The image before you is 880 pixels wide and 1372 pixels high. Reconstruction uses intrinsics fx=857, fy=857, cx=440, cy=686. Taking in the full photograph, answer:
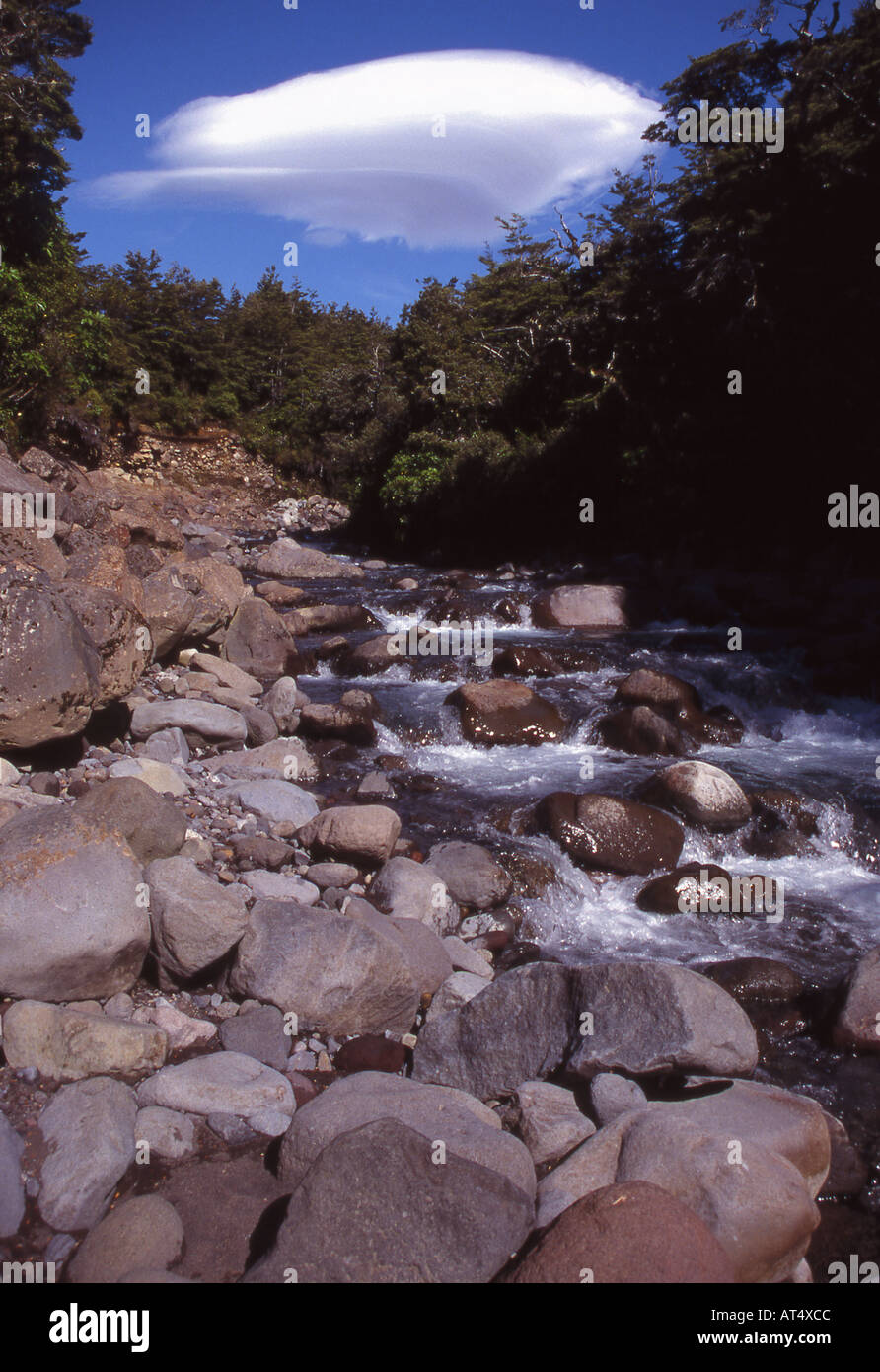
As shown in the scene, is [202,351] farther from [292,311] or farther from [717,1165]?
[717,1165]

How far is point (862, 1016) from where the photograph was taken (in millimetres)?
4934

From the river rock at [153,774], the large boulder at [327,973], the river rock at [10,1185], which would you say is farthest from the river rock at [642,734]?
the river rock at [10,1185]

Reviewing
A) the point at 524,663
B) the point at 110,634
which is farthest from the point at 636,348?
the point at 110,634

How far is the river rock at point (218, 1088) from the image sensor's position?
3971 mm

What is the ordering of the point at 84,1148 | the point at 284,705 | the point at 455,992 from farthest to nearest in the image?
the point at 284,705 → the point at 455,992 → the point at 84,1148

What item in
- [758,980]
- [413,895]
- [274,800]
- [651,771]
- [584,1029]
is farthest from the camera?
[651,771]

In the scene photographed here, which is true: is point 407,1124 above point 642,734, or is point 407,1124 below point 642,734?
below

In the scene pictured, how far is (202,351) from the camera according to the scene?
34.5 metres

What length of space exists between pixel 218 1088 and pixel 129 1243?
89 centimetres

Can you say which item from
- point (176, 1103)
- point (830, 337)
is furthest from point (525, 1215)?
point (830, 337)

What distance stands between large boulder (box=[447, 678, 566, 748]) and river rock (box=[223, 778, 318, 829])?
2952 millimetres

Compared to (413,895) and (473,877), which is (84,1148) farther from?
(473,877)
